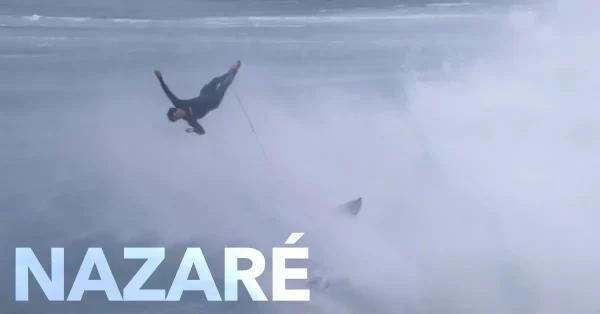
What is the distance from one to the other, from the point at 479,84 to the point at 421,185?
0.39 m

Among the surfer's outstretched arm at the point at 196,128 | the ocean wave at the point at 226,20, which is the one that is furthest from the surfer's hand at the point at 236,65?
the surfer's outstretched arm at the point at 196,128

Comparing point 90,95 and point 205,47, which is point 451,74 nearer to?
point 205,47

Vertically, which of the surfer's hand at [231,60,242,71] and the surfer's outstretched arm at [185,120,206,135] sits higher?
the surfer's hand at [231,60,242,71]

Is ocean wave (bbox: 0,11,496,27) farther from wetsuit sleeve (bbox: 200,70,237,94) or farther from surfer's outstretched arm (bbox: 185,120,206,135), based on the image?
surfer's outstretched arm (bbox: 185,120,206,135)

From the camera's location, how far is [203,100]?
1897 mm

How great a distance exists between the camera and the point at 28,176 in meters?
1.89

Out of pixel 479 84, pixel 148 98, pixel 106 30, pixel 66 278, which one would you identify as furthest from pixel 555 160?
pixel 66 278

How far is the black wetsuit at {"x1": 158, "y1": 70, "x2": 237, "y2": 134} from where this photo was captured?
1889mm

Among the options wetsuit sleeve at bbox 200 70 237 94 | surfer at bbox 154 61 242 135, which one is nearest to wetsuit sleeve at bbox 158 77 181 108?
surfer at bbox 154 61 242 135

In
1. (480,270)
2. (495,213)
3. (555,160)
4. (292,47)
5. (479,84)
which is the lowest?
(480,270)

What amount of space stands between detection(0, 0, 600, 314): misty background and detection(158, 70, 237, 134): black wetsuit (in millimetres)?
29

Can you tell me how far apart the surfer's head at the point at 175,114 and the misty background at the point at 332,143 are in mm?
20

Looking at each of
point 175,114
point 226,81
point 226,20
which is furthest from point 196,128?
point 226,20

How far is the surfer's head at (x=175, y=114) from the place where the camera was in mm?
1902
